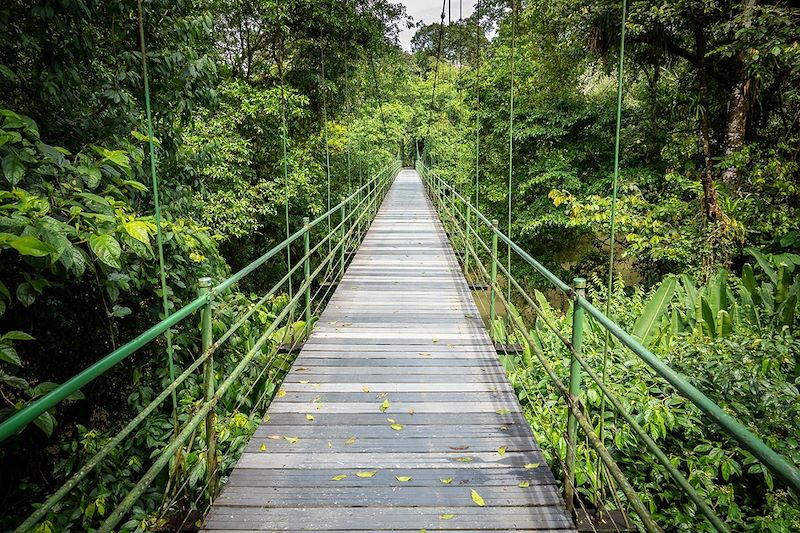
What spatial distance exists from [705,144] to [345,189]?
38.2 ft

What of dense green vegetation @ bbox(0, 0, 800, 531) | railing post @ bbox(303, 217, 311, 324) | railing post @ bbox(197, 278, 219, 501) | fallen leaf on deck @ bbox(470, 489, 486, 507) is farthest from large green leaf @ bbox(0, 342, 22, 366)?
railing post @ bbox(303, 217, 311, 324)

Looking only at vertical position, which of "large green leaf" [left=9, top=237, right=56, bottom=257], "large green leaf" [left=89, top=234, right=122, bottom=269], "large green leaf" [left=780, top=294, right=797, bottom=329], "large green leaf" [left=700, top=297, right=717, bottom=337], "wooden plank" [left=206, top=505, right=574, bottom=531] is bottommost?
"wooden plank" [left=206, top=505, right=574, bottom=531]

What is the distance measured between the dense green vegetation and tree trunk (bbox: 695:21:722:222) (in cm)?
6

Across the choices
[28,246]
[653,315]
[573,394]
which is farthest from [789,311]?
[28,246]

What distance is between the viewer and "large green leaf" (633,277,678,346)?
17.3 feet

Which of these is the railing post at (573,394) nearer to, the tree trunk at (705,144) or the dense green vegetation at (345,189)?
the dense green vegetation at (345,189)

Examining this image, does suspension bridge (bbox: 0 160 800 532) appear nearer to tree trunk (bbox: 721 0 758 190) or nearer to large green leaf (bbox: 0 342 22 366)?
large green leaf (bbox: 0 342 22 366)

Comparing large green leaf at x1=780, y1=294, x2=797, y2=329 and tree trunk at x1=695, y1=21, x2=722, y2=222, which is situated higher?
tree trunk at x1=695, y1=21, x2=722, y2=222

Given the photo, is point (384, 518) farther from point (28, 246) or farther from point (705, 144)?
point (705, 144)

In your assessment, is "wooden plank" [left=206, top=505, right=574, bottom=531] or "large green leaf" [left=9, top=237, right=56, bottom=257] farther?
"wooden plank" [left=206, top=505, right=574, bottom=531]

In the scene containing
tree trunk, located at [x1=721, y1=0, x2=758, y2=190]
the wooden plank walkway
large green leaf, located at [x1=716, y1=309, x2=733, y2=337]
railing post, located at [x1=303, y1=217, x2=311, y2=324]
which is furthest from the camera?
tree trunk, located at [x1=721, y1=0, x2=758, y2=190]

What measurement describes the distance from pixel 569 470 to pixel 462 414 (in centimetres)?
91

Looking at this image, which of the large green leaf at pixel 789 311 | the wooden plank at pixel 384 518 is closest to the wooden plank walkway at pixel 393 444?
the wooden plank at pixel 384 518

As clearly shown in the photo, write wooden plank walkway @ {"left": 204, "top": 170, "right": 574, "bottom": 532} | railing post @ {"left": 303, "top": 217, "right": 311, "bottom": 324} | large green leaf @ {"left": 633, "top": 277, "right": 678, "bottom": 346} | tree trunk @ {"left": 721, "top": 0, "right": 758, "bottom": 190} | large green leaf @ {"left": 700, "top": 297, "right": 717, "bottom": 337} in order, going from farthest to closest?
tree trunk @ {"left": 721, "top": 0, "right": 758, "bottom": 190} < large green leaf @ {"left": 633, "top": 277, "right": 678, "bottom": 346} < large green leaf @ {"left": 700, "top": 297, "right": 717, "bottom": 337} < railing post @ {"left": 303, "top": 217, "right": 311, "bottom": 324} < wooden plank walkway @ {"left": 204, "top": 170, "right": 574, "bottom": 532}
